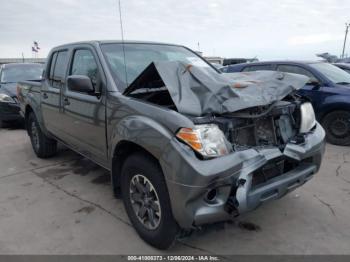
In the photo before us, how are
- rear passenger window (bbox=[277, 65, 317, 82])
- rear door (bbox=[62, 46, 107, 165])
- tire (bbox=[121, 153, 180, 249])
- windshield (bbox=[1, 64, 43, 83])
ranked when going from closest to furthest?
1. tire (bbox=[121, 153, 180, 249])
2. rear door (bbox=[62, 46, 107, 165])
3. rear passenger window (bbox=[277, 65, 317, 82])
4. windshield (bbox=[1, 64, 43, 83])

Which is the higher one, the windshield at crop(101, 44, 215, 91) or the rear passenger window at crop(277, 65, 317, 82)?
the windshield at crop(101, 44, 215, 91)

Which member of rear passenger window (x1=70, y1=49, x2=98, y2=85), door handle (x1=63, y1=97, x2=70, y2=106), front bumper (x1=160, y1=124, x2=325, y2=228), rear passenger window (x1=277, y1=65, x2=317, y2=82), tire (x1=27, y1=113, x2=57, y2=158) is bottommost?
tire (x1=27, y1=113, x2=57, y2=158)

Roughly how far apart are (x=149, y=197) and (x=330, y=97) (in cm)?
479

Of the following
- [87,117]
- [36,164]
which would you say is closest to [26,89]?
[36,164]

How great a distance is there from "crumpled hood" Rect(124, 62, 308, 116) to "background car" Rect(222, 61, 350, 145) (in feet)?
11.0

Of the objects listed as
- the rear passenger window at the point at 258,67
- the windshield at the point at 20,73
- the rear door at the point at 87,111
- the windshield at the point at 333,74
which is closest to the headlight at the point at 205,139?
the rear door at the point at 87,111

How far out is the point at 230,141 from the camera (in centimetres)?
259

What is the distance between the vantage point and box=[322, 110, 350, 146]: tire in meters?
6.12

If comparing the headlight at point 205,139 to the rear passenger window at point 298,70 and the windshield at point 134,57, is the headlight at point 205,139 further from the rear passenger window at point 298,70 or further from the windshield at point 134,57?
the rear passenger window at point 298,70

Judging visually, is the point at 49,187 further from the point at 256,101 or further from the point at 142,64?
the point at 256,101

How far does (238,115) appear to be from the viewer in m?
2.65

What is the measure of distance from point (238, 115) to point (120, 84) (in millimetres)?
1318

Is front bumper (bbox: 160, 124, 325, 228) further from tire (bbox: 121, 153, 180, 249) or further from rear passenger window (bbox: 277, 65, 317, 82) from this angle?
rear passenger window (bbox: 277, 65, 317, 82)

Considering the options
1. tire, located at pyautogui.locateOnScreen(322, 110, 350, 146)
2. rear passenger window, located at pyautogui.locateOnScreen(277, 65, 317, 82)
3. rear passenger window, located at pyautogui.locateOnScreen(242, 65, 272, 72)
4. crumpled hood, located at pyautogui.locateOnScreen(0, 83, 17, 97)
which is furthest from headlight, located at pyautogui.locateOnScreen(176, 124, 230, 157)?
crumpled hood, located at pyautogui.locateOnScreen(0, 83, 17, 97)
